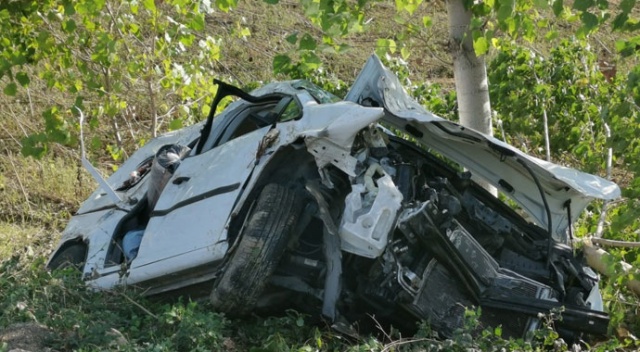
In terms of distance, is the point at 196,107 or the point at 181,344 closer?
the point at 181,344

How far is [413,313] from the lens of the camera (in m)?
5.74

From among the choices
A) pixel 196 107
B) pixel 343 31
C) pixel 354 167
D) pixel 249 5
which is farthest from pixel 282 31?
pixel 354 167

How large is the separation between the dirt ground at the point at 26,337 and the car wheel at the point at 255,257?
0.91 meters

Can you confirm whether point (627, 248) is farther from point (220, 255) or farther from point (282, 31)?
point (282, 31)

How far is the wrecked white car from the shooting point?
18.7ft

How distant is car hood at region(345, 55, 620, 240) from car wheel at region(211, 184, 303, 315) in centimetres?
102

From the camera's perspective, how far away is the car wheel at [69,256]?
731 cm

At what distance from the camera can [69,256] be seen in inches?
290

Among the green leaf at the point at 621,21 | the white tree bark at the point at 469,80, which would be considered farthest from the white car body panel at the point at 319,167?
the white tree bark at the point at 469,80

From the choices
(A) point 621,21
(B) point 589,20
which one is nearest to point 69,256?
(B) point 589,20

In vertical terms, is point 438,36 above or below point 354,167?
below

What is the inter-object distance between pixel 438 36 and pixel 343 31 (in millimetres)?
7530

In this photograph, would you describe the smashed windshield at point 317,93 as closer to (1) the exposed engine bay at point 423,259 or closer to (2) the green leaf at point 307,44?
(2) the green leaf at point 307,44

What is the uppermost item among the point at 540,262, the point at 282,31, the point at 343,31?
the point at 343,31
